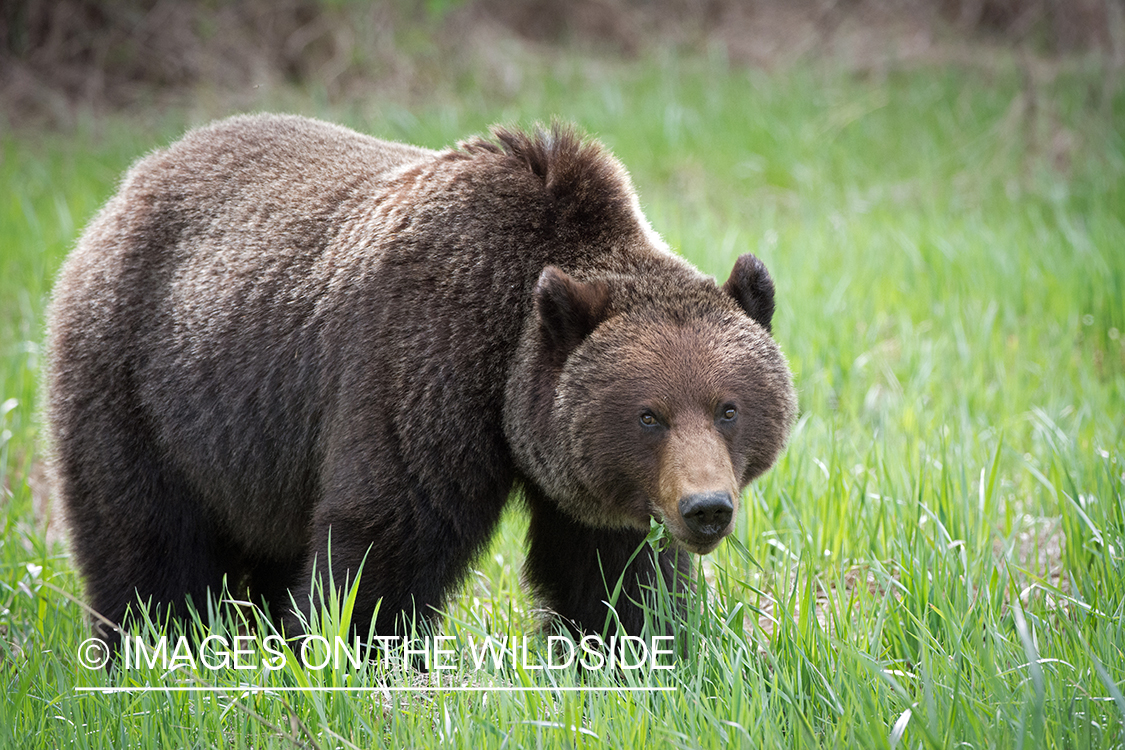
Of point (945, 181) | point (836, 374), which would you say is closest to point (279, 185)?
point (836, 374)

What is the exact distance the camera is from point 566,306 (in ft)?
11.2

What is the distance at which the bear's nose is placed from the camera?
9.99ft

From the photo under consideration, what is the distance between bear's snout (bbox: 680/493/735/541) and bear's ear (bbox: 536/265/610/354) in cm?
70

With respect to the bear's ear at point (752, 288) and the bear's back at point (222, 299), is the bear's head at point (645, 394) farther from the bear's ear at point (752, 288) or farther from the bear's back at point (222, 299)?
the bear's back at point (222, 299)

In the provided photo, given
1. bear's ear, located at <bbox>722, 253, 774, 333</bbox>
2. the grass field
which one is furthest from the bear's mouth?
bear's ear, located at <bbox>722, 253, 774, 333</bbox>

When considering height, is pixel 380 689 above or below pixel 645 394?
below

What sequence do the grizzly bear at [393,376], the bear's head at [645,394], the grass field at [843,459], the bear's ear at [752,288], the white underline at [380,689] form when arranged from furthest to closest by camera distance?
the bear's ear at [752,288] < the grizzly bear at [393,376] < the bear's head at [645,394] < the grass field at [843,459] < the white underline at [380,689]

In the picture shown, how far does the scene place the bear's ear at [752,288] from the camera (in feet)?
11.9

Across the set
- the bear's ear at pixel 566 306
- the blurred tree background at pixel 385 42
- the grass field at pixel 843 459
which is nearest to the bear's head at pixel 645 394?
the bear's ear at pixel 566 306

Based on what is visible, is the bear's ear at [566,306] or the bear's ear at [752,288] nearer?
the bear's ear at [566,306]

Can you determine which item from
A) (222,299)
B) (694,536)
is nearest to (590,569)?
(694,536)

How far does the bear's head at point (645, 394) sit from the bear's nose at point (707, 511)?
0.02 m

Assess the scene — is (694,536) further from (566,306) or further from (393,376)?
(393,376)

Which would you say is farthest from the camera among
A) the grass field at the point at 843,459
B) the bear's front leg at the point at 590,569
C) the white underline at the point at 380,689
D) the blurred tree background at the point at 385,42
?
the blurred tree background at the point at 385,42
